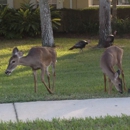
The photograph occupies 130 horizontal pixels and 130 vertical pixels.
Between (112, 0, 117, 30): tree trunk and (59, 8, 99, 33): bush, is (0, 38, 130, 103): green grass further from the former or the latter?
(59, 8, 99, 33): bush

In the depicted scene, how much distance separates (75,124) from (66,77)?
6.44m

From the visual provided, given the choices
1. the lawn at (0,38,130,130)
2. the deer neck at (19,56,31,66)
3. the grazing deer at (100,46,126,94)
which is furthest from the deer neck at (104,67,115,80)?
the deer neck at (19,56,31,66)

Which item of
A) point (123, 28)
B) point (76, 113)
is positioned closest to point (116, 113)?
point (76, 113)

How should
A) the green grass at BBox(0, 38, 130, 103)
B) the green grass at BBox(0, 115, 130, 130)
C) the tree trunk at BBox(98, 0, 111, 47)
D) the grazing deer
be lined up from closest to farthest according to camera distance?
1. the green grass at BBox(0, 115, 130, 130)
2. the green grass at BBox(0, 38, 130, 103)
3. the grazing deer
4. the tree trunk at BBox(98, 0, 111, 47)

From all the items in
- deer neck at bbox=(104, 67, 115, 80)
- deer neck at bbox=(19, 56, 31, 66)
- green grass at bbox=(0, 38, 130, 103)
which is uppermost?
deer neck at bbox=(19, 56, 31, 66)

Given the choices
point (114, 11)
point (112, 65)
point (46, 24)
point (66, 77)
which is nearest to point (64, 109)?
point (112, 65)

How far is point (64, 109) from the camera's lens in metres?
6.83

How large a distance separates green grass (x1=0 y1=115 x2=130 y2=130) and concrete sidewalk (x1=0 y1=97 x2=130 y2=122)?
33 cm

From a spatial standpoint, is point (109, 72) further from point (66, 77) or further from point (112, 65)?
point (66, 77)

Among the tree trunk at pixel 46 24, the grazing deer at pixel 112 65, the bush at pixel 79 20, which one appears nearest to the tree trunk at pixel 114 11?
the bush at pixel 79 20

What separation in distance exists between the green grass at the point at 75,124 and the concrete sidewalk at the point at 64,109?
33 cm

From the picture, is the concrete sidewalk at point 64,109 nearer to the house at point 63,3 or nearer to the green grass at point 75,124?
the green grass at point 75,124

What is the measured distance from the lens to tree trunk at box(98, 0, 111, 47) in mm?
18359

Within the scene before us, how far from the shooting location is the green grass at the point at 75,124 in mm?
5742
